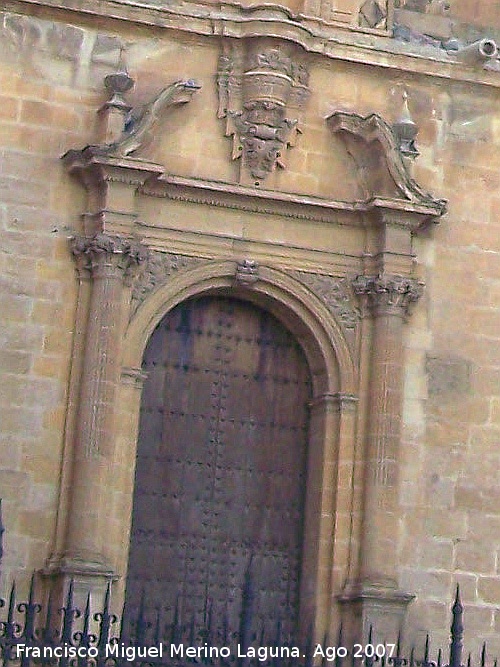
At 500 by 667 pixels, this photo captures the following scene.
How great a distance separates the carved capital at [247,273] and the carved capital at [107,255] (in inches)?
32.5

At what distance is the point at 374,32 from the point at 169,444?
390 centimetres

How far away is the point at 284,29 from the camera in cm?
1294

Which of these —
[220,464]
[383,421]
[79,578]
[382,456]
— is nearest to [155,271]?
[220,464]

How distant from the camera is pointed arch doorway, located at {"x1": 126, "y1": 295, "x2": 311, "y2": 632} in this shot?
41.8ft

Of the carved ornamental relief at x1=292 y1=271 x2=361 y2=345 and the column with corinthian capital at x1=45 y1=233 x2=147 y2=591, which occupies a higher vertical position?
the carved ornamental relief at x1=292 y1=271 x2=361 y2=345

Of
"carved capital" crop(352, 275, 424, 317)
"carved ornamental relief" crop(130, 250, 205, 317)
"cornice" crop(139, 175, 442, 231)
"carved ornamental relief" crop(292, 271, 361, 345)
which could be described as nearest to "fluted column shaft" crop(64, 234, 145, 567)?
"carved ornamental relief" crop(130, 250, 205, 317)

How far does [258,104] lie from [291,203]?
2.79 feet

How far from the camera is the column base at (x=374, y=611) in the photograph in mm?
12273

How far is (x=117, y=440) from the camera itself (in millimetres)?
12375

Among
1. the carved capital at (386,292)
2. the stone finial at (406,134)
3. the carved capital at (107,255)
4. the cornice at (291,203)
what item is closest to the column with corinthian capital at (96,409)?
the carved capital at (107,255)

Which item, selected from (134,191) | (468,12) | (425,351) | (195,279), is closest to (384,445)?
(425,351)

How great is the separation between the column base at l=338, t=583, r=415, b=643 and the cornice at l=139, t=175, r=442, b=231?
2.99 m

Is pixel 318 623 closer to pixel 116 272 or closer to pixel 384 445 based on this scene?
pixel 384 445

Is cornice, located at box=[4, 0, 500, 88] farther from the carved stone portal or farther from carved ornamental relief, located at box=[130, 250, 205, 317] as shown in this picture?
carved ornamental relief, located at box=[130, 250, 205, 317]
